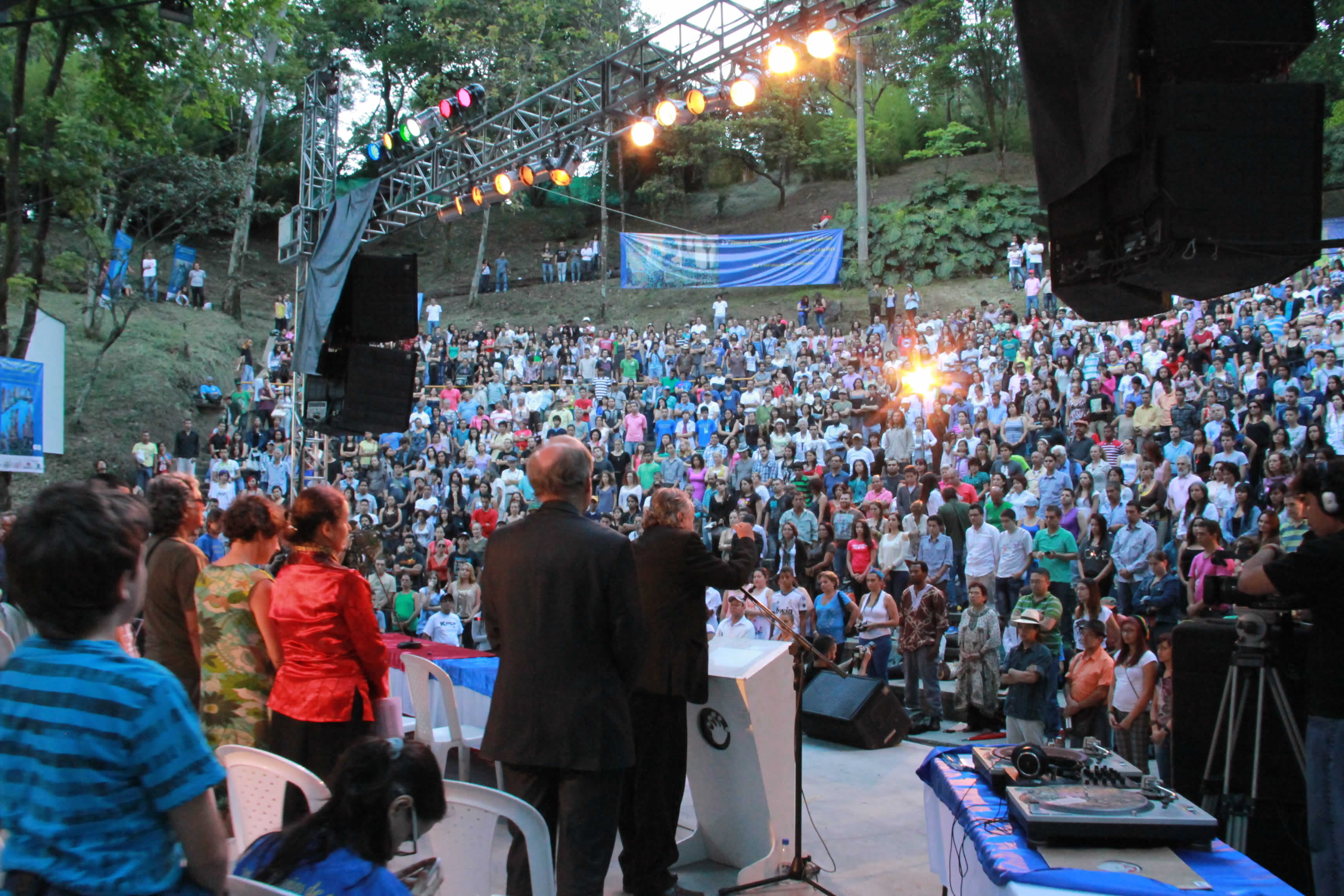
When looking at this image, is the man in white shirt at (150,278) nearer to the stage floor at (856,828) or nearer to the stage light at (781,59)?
the stage light at (781,59)

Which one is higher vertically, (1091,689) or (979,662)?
(1091,689)

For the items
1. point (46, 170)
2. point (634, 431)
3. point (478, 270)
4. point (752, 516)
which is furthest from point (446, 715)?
point (478, 270)

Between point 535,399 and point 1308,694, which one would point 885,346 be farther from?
point 1308,694

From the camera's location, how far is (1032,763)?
2.72m

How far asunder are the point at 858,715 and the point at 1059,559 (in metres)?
3.23

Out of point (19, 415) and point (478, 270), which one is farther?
point (478, 270)

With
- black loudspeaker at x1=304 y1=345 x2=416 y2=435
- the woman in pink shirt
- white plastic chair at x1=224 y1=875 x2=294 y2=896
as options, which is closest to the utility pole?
the woman in pink shirt

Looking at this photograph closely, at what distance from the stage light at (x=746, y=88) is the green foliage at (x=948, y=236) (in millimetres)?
17524

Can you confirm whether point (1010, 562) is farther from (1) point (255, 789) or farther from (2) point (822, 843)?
(1) point (255, 789)

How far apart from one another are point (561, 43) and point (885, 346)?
1923 centimetres

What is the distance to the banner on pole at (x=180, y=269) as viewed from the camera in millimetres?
26016

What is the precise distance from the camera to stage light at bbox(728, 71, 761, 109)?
7.95 meters

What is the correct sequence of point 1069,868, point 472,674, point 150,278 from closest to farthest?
point 1069,868
point 472,674
point 150,278

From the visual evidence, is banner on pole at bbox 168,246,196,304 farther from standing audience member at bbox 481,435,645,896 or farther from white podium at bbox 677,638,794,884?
standing audience member at bbox 481,435,645,896
